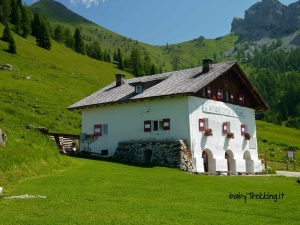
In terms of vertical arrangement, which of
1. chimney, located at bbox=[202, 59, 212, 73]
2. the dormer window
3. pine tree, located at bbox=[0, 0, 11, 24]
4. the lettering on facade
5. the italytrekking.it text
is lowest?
the italytrekking.it text

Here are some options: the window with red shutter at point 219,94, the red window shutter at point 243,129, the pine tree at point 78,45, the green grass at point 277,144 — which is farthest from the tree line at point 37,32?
the window with red shutter at point 219,94

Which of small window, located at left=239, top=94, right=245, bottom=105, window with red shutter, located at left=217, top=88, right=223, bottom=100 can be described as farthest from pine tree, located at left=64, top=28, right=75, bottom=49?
window with red shutter, located at left=217, top=88, right=223, bottom=100

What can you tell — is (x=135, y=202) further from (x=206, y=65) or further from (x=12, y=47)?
(x=12, y=47)

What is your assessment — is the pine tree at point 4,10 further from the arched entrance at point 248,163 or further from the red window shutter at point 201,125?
the red window shutter at point 201,125

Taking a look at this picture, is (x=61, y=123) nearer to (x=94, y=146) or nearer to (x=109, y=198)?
(x=94, y=146)

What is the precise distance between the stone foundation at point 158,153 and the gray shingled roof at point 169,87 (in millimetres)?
4049

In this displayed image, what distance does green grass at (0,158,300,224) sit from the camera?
13039mm

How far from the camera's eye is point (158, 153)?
33.8 meters

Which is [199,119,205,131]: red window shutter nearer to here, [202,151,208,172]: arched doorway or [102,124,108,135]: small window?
[202,151,208,172]: arched doorway

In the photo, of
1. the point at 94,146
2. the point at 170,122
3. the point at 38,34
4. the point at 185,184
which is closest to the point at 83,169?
the point at 185,184

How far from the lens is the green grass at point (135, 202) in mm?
13039

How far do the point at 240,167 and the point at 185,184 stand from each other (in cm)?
1735

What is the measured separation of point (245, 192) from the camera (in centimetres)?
2039

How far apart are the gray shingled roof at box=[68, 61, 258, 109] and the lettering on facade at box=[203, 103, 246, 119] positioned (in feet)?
8.33
